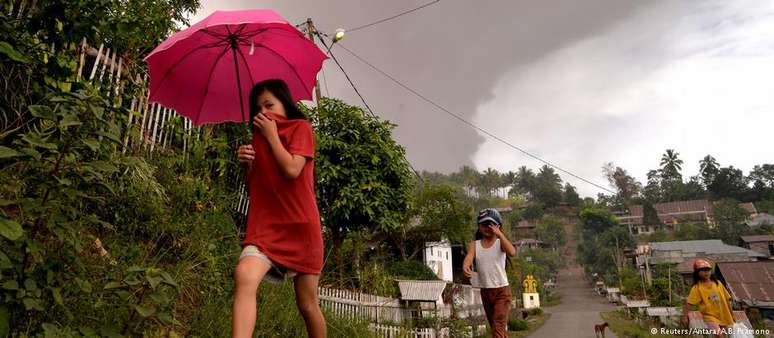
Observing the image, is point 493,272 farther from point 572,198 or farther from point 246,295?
point 572,198

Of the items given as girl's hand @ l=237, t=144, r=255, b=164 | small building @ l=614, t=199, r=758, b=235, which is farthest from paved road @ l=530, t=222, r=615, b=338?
girl's hand @ l=237, t=144, r=255, b=164

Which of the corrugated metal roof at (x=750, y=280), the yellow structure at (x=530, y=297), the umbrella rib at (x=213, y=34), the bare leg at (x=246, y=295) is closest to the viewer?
the bare leg at (x=246, y=295)

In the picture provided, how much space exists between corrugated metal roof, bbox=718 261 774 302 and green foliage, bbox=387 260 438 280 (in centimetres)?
2212

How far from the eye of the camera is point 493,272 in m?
4.54

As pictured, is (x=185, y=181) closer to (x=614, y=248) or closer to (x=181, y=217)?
(x=181, y=217)

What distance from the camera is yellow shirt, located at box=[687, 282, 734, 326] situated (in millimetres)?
5520

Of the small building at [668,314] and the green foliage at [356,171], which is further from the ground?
the green foliage at [356,171]

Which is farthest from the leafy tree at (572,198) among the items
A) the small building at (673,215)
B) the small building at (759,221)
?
the small building at (759,221)

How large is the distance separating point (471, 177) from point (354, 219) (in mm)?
134998

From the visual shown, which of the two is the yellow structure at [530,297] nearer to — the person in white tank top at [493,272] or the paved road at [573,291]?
the paved road at [573,291]

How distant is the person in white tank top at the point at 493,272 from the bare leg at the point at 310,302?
2526mm

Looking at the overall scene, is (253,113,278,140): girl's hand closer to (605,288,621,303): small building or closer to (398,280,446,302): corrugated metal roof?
(398,280,446,302): corrugated metal roof

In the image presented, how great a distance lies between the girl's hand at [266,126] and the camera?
2.02m

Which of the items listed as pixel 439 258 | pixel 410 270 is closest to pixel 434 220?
pixel 439 258
